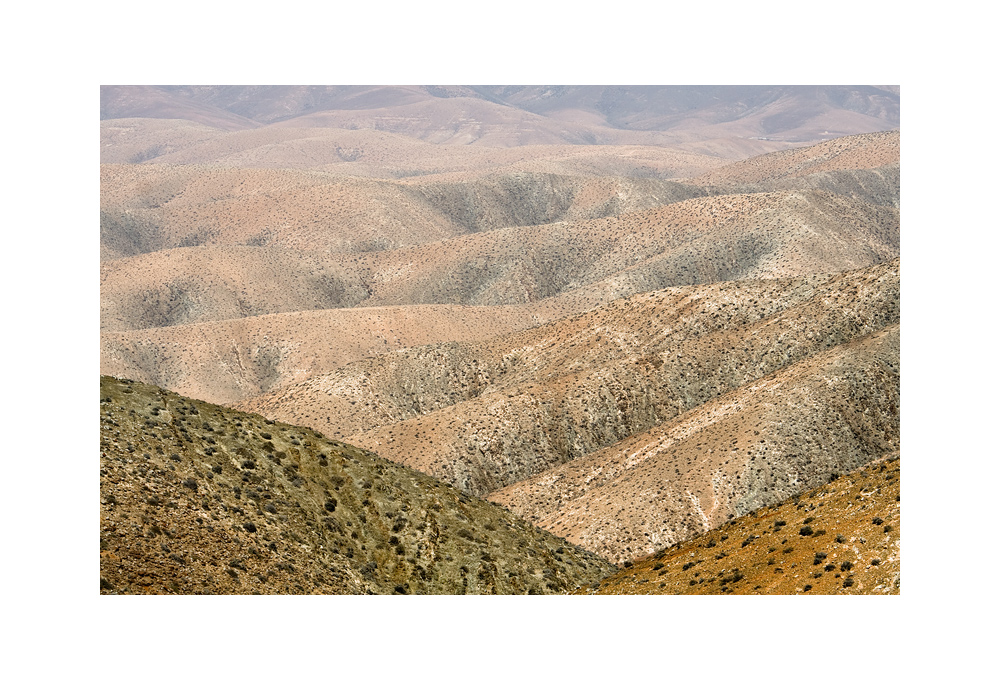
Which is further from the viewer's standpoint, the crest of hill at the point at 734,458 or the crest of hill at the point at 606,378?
the crest of hill at the point at 606,378

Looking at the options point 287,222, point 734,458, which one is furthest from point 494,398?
point 287,222

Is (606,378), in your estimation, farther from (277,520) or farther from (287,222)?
(287,222)

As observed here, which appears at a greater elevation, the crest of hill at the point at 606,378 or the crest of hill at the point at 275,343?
the crest of hill at the point at 275,343

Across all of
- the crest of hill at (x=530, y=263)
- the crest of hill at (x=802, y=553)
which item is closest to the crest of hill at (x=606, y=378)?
the crest of hill at (x=802, y=553)

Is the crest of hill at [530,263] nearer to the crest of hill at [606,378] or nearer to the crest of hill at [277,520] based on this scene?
the crest of hill at [606,378]

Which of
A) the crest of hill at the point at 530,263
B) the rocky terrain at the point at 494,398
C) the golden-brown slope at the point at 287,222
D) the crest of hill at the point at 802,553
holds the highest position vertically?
the golden-brown slope at the point at 287,222

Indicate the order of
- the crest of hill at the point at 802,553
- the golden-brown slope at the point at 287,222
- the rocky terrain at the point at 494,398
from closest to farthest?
1. the crest of hill at the point at 802,553
2. the rocky terrain at the point at 494,398
3. the golden-brown slope at the point at 287,222

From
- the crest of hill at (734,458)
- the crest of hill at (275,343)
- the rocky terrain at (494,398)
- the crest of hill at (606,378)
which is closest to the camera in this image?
the rocky terrain at (494,398)

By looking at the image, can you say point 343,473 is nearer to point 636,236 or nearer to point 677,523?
point 677,523
